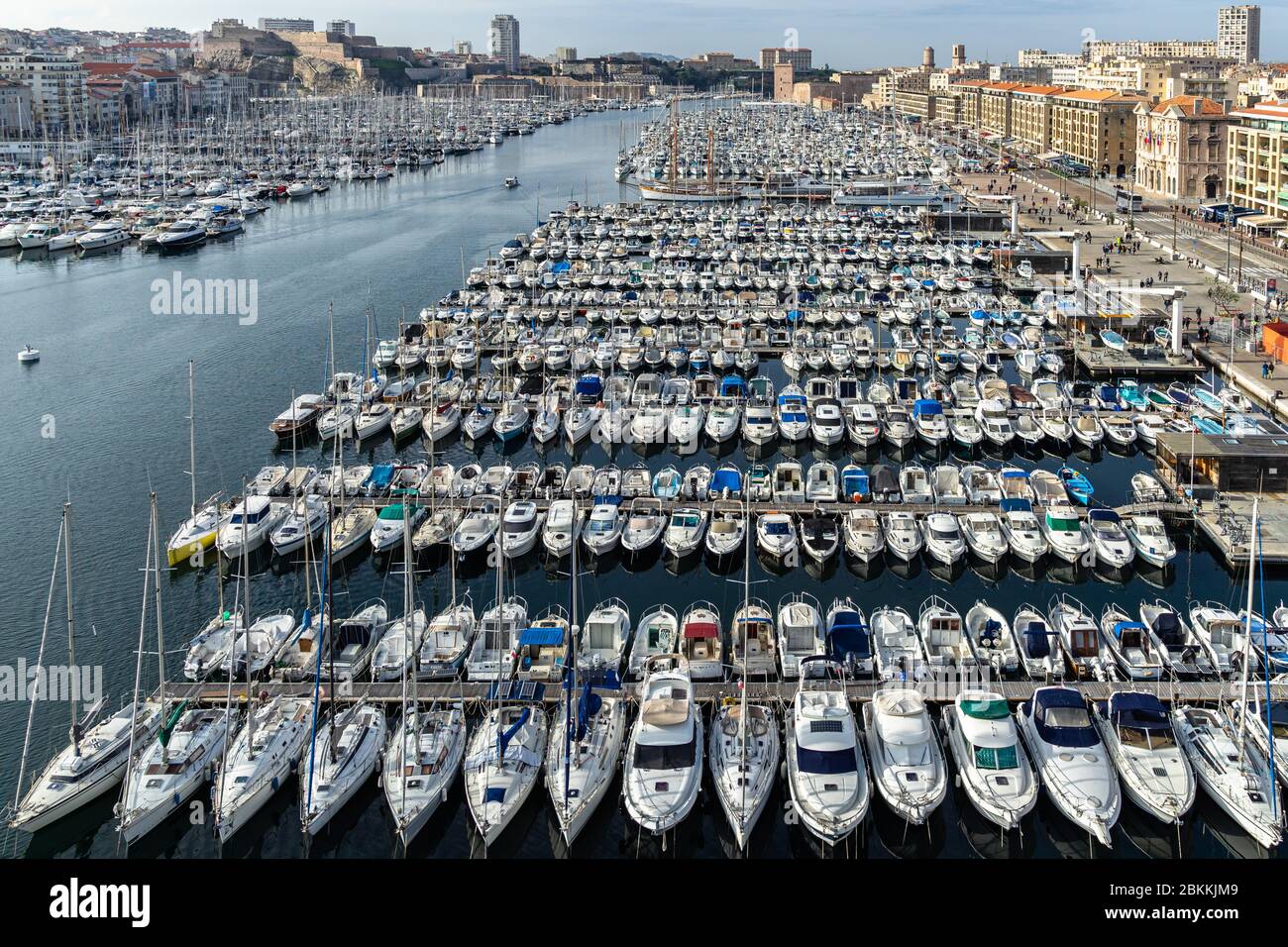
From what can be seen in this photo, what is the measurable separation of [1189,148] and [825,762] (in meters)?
48.7

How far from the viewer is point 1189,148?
163 ft

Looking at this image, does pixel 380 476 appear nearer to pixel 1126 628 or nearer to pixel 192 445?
pixel 192 445

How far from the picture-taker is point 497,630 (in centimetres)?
1346

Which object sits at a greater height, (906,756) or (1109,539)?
(1109,539)

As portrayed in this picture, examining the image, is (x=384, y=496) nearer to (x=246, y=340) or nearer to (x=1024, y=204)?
(x=246, y=340)

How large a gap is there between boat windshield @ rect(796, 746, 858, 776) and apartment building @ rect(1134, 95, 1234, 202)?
47819 mm

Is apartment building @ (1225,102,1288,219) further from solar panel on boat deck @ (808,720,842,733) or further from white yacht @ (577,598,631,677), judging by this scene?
solar panel on boat deck @ (808,720,842,733)

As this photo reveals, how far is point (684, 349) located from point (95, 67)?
333ft

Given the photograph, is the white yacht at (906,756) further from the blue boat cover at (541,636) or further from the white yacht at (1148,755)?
the blue boat cover at (541,636)

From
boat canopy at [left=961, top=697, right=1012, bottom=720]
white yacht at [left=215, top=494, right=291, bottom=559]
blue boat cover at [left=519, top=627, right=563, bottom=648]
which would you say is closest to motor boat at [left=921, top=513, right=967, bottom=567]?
boat canopy at [left=961, top=697, right=1012, bottom=720]

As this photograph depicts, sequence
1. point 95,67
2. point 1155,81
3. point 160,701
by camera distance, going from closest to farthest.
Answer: point 160,701 → point 1155,81 → point 95,67

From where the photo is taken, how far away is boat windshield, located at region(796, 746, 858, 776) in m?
10.7

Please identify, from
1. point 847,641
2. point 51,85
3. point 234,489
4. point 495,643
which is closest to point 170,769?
point 495,643
